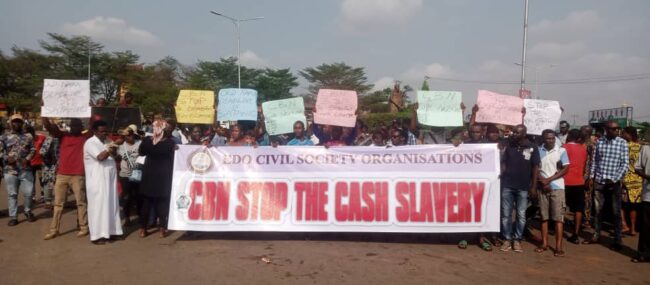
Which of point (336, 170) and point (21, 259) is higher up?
point (336, 170)

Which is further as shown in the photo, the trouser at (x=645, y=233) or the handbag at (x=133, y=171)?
the handbag at (x=133, y=171)

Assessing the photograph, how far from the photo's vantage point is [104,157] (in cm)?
596

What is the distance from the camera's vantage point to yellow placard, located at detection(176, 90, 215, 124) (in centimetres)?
743

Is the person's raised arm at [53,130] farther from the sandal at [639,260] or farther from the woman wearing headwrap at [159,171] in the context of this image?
the sandal at [639,260]

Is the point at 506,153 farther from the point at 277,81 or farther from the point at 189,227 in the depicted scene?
the point at 277,81

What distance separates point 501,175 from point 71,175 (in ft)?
19.5

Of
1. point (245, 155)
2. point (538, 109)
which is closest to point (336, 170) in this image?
point (245, 155)

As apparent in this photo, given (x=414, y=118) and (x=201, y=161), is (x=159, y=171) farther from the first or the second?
(x=414, y=118)

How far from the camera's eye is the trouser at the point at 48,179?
8.32 m

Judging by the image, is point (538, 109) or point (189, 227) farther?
point (538, 109)

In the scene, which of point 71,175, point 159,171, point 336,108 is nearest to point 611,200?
point 336,108

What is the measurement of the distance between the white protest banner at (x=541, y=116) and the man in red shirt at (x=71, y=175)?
6.59 meters

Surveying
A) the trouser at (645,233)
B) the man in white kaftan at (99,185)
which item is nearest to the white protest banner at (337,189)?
the man in white kaftan at (99,185)

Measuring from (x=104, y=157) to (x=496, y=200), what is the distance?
17.3 feet
